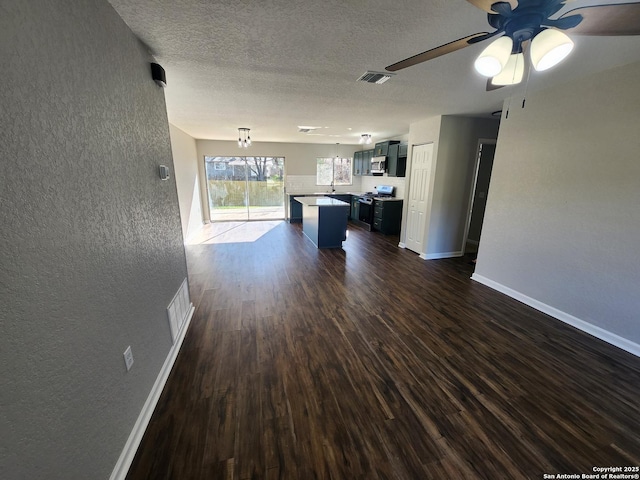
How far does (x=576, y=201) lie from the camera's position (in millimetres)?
2613

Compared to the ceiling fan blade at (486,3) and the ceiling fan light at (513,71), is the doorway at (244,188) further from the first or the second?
the ceiling fan blade at (486,3)

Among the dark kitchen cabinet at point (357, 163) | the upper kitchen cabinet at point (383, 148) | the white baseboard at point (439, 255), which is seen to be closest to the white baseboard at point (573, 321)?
the white baseboard at point (439, 255)

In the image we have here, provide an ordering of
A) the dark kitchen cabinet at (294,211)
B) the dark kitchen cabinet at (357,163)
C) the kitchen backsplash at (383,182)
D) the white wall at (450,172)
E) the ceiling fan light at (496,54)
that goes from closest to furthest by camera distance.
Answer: the ceiling fan light at (496,54) → the white wall at (450,172) → the kitchen backsplash at (383,182) → the dark kitchen cabinet at (294,211) → the dark kitchen cabinet at (357,163)

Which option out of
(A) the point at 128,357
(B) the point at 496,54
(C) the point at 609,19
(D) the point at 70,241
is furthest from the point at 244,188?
(C) the point at 609,19

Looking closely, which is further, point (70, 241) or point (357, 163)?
point (357, 163)

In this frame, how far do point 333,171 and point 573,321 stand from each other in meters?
6.75

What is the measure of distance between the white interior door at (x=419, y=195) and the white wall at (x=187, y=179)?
4456 millimetres

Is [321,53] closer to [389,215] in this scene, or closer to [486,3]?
[486,3]

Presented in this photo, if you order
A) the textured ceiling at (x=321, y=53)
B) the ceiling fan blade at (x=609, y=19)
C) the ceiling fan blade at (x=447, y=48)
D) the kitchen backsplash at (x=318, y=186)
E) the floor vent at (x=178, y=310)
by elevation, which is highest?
the textured ceiling at (x=321, y=53)

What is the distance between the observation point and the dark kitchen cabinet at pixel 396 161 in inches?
238

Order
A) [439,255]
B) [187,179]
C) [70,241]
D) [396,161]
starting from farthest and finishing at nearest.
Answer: [396,161] < [187,179] < [439,255] < [70,241]

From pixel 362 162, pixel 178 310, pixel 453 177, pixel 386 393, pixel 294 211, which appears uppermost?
pixel 362 162

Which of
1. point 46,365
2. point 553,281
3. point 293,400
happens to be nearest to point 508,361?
point 553,281

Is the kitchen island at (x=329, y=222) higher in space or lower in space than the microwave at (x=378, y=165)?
lower
